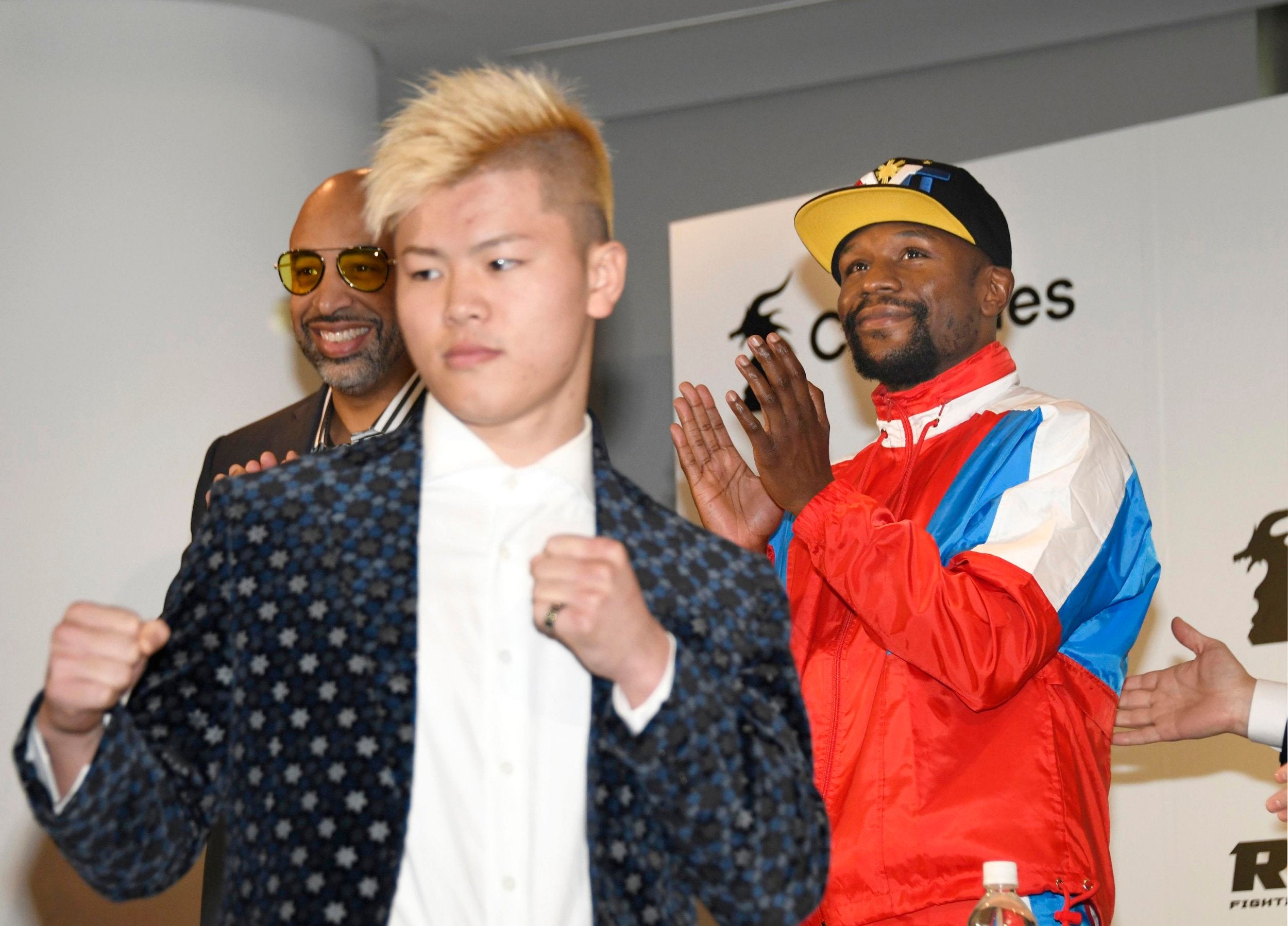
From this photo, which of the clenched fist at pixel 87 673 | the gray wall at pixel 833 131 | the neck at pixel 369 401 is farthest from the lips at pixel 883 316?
the gray wall at pixel 833 131

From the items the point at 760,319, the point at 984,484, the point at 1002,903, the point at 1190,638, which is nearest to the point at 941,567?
the point at 984,484

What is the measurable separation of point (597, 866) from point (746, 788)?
0.63 feet

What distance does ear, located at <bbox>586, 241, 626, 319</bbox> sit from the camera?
1854mm

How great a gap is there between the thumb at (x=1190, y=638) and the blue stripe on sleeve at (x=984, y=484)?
0.62 metres

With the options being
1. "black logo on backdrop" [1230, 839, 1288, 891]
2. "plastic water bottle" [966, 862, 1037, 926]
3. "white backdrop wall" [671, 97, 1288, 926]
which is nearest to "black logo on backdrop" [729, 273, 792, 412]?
"white backdrop wall" [671, 97, 1288, 926]

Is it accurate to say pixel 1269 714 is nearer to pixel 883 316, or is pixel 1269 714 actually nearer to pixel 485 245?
pixel 883 316

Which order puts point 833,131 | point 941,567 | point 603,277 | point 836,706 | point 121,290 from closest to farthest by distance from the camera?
point 603,277 → point 941,567 → point 836,706 → point 121,290 → point 833,131

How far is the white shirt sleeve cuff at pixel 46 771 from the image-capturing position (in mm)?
1532

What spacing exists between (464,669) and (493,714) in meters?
0.06

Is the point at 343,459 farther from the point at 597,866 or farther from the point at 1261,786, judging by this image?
the point at 1261,786

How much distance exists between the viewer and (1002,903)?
2.56 metres

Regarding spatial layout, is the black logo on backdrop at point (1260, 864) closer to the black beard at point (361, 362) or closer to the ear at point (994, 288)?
the ear at point (994, 288)

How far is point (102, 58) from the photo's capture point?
15.4 feet

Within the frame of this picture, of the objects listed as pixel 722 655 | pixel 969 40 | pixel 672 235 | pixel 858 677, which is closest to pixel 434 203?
pixel 722 655
